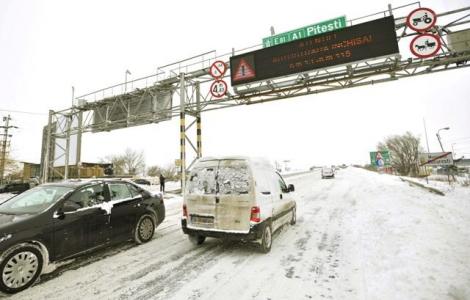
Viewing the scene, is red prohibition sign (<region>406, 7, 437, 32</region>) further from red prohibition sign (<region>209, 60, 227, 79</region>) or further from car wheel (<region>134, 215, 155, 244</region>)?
car wheel (<region>134, 215, 155, 244</region>)

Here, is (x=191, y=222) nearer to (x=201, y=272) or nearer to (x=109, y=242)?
(x=201, y=272)

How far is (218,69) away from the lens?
1329 cm

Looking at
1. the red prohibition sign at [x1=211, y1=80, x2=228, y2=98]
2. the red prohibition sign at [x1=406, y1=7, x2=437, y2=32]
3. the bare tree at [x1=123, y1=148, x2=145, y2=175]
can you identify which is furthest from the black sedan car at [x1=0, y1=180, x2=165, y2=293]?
the bare tree at [x1=123, y1=148, x2=145, y2=175]

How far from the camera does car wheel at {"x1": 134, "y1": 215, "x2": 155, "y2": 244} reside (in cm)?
565

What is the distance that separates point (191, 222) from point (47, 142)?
78.1ft

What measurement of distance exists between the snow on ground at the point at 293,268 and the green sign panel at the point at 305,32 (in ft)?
27.7

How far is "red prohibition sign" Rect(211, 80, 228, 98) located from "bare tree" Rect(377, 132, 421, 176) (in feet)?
154

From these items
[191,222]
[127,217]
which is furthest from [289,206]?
[127,217]

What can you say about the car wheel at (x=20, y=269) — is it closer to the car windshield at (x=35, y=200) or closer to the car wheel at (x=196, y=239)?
the car windshield at (x=35, y=200)

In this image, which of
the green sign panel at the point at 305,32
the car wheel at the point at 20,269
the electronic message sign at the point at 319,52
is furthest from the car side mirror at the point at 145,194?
the green sign panel at the point at 305,32

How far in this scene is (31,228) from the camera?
3742mm

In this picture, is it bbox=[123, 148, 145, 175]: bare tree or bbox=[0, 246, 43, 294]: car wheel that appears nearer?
bbox=[0, 246, 43, 294]: car wheel

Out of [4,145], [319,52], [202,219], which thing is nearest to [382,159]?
[319,52]

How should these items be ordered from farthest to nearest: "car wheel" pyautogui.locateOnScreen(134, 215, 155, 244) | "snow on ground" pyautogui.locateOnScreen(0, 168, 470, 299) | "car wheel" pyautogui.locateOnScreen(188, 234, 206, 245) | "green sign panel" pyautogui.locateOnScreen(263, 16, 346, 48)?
"green sign panel" pyautogui.locateOnScreen(263, 16, 346, 48)
"car wheel" pyautogui.locateOnScreen(134, 215, 155, 244)
"car wheel" pyautogui.locateOnScreen(188, 234, 206, 245)
"snow on ground" pyautogui.locateOnScreen(0, 168, 470, 299)
